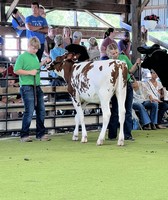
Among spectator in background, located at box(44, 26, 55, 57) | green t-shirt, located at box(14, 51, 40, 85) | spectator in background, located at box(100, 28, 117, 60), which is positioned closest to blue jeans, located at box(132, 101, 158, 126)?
spectator in background, located at box(100, 28, 117, 60)

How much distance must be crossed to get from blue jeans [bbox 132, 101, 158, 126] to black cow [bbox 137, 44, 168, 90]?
1.34m

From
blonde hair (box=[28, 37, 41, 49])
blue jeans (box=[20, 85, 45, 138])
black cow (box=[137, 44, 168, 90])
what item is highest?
blonde hair (box=[28, 37, 41, 49])

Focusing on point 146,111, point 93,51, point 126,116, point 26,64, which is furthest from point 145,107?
point 26,64

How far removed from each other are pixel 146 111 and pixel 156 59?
1.80 metres

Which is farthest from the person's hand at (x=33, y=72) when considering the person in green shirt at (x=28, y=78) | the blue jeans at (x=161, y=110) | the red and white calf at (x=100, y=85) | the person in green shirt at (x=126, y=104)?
the blue jeans at (x=161, y=110)

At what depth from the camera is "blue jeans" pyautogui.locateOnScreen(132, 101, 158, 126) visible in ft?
38.8

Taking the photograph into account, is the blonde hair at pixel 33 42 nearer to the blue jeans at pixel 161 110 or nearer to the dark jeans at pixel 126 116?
the dark jeans at pixel 126 116

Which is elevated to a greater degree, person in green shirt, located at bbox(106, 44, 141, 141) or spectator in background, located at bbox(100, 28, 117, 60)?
spectator in background, located at bbox(100, 28, 117, 60)

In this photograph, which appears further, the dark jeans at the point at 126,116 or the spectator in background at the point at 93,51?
the spectator in background at the point at 93,51

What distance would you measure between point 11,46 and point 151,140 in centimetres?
999

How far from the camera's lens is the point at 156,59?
10.6m

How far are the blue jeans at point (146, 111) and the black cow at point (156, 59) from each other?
1.34m

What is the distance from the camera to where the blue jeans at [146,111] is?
1184 centimetres

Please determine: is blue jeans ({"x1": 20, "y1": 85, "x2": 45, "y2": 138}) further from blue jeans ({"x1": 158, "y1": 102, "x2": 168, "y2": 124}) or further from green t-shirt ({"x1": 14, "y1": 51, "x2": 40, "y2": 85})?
blue jeans ({"x1": 158, "y1": 102, "x2": 168, "y2": 124})
